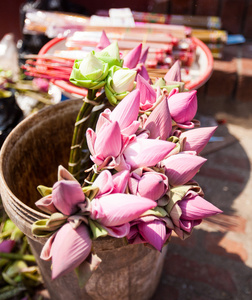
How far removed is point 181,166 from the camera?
0.56 meters

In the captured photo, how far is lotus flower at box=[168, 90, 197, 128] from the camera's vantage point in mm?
632

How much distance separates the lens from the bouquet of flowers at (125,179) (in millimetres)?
479

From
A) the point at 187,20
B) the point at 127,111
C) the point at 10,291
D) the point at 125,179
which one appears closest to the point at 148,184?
the point at 125,179

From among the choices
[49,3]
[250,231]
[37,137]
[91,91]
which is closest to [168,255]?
[250,231]

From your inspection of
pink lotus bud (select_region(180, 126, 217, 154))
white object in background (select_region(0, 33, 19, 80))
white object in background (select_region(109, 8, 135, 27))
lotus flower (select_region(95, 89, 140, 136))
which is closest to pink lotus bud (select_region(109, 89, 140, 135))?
lotus flower (select_region(95, 89, 140, 136))

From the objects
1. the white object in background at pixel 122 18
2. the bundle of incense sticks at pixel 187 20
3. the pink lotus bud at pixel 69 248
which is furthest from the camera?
the bundle of incense sticks at pixel 187 20

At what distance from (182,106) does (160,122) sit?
0.06 meters

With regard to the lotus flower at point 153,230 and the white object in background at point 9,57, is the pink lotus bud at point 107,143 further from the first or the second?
the white object in background at point 9,57

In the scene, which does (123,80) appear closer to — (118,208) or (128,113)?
(128,113)

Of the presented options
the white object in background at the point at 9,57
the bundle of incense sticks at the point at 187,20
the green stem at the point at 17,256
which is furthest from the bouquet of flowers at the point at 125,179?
the white object in background at the point at 9,57

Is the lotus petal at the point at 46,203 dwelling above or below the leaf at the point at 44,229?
above

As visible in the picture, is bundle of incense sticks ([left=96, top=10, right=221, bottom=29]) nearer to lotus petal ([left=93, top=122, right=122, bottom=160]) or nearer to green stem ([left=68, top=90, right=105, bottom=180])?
green stem ([left=68, top=90, right=105, bottom=180])

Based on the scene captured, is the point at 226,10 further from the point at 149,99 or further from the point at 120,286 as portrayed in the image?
the point at 120,286

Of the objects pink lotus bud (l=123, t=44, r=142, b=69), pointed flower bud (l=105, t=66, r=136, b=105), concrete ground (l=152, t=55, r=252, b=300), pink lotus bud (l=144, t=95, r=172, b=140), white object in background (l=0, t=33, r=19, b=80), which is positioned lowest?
concrete ground (l=152, t=55, r=252, b=300)
